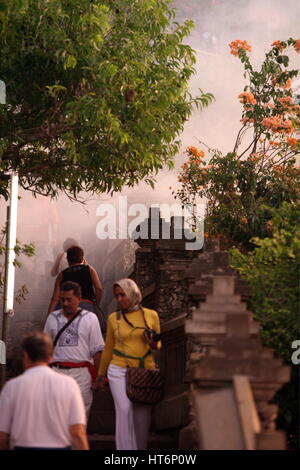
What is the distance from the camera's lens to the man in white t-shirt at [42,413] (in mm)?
6328

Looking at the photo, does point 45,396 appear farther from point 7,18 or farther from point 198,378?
point 7,18

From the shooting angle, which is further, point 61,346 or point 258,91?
A: point 258,91

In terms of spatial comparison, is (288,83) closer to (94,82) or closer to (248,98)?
(248,98)

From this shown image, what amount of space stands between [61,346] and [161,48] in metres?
7.05

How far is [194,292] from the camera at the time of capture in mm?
10438

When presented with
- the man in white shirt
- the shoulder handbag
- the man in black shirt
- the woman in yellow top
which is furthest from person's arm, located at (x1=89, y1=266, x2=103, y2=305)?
the shoulder handbag

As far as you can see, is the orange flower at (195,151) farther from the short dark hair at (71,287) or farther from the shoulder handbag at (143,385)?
the shoulder handbag at (143,385)

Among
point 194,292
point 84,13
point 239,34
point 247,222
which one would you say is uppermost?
point 239,34

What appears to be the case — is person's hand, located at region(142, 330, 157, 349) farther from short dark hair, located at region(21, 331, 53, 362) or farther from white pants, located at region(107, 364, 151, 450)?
short dark hair, located at region(21, 331, 53, 362)

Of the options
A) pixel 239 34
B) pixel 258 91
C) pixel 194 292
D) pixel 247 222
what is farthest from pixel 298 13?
pixel 194 292

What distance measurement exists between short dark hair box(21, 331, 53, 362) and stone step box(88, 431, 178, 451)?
4.21 meters

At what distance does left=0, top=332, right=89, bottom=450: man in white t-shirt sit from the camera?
20.8 ft

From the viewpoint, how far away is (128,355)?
30.1 feet

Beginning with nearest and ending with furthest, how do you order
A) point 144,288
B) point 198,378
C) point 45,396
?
point 45,396
point 198,378
point 144,288
